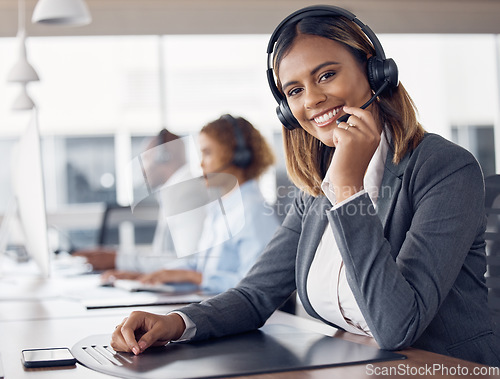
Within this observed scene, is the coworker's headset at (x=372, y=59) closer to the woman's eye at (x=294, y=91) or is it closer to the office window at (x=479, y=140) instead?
the woman's eye at (x=294, y=91)

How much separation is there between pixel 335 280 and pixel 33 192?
123 centimetres

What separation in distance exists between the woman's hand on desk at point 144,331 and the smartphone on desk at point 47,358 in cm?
9

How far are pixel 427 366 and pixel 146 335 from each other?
1.53 feet

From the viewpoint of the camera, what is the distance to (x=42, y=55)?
4.88m

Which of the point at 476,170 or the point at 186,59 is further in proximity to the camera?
the point at 186,59

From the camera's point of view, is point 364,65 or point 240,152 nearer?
point 364,65

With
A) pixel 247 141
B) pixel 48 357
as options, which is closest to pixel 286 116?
pixel 48 357

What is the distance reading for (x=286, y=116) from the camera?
1444 mm

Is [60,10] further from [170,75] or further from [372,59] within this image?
[170,75]

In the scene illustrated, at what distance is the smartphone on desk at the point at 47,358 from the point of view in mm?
1006

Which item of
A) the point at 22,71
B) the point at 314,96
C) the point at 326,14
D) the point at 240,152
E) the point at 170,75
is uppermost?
the point at 170,75

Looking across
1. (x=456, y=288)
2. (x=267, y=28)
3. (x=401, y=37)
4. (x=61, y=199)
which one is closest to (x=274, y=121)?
(x=267, y=28)

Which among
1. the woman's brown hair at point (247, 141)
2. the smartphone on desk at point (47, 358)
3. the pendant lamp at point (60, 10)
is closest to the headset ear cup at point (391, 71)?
the smartphone on desk at point (47, 358)

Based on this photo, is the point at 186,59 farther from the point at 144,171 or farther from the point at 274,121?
the point at 144,171
